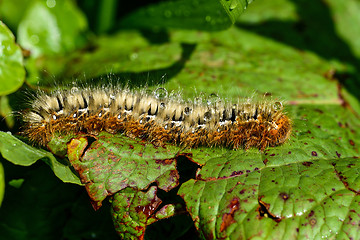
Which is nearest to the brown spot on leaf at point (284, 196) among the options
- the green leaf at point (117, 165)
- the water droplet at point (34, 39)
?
the green leaf at point (117, 165)

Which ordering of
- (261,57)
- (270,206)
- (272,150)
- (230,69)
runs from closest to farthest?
(270,206)
(272,150)
(230,69)
(261,57)

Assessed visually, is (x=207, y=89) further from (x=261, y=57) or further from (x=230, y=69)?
(x=261, y=57)

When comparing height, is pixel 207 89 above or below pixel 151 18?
below

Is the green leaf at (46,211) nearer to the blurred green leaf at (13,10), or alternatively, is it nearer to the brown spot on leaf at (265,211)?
the brown spot on leaf at (265,211)

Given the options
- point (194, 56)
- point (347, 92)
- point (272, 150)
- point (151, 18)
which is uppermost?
point (151, 18)

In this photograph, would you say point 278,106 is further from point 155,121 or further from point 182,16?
point 182,16

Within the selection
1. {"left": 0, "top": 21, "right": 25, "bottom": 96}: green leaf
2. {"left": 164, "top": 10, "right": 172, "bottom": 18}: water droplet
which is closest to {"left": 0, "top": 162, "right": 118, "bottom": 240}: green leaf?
{"left": 0, "top": 21, "right": 25, "bottom": 96}: green leaf

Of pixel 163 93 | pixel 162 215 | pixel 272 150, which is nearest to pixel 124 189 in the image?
pixel 162 215

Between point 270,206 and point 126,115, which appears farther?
point 126,115
